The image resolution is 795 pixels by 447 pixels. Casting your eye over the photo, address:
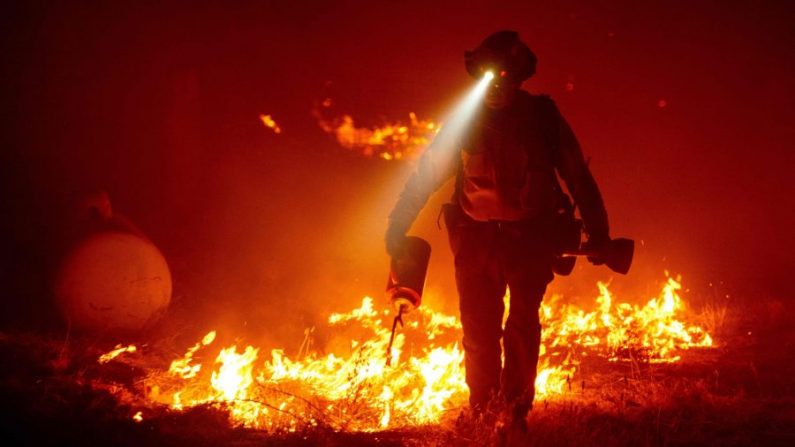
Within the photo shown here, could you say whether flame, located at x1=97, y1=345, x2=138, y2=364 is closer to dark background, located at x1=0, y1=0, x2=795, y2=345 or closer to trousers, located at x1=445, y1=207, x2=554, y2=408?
dark background, located at x1=0, y1=0, x2=795, y2=345

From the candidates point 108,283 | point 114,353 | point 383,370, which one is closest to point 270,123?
point 108,283

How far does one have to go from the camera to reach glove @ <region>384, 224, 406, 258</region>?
3918 mm

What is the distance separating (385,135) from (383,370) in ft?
16.6

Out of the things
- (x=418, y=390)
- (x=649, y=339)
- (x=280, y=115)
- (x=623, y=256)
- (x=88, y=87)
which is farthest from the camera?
(x=280, y=115)

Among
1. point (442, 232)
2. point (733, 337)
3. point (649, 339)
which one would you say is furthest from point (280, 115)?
point (733, 337)

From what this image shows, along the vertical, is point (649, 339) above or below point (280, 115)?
below

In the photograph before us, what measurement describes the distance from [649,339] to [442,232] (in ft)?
12.2

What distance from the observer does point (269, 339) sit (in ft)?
20.9

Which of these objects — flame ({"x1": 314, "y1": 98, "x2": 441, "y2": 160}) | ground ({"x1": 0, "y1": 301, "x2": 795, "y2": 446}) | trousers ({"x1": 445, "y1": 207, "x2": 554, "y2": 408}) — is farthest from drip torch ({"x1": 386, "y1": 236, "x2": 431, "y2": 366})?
flame ({"x1": 314, "y1": 98, "x2": 441, "y2": 160})

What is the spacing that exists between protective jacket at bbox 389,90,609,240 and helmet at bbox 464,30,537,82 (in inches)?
6.4

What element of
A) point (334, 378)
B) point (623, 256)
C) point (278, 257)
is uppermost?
point (278, 257)

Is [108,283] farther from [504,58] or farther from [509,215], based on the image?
[504,58]

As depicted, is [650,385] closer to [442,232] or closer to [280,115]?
[442,232]

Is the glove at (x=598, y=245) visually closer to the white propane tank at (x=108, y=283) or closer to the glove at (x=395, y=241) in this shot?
the glove at (x=395, y=241)
